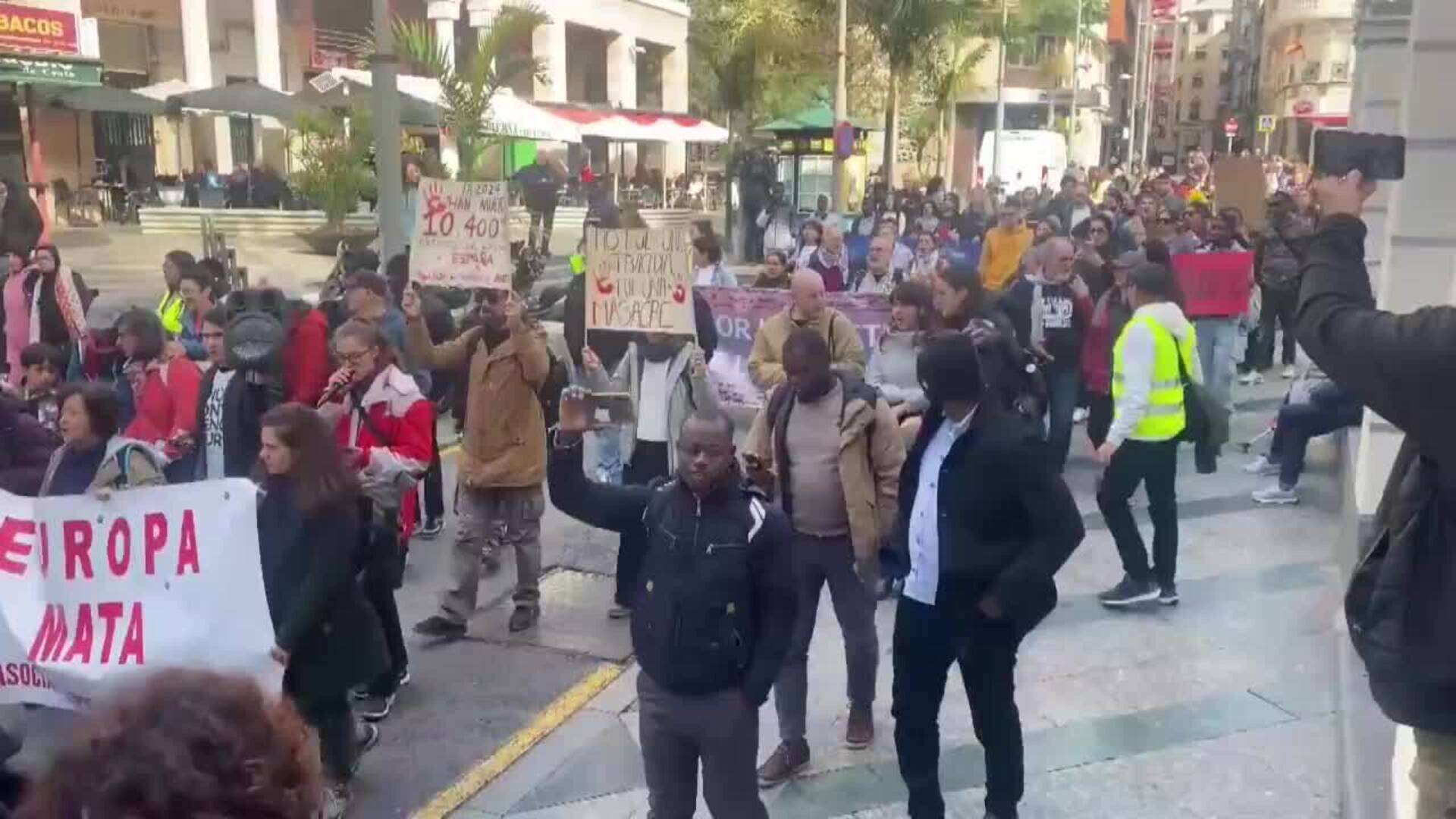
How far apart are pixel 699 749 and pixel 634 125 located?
35.6 metres

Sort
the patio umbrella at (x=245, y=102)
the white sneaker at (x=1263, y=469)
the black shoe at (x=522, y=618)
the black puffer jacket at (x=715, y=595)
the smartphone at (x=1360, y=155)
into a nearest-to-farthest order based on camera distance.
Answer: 1. the smartphone at (x=1360, y=155)
2. the black puffer jacket at (x=715, y=595)
3. the black shoe at (x=522, y=618)
4. the white sneaker at (x=1263, y=469)
5. the patio umbrella at (x=245, y=102)

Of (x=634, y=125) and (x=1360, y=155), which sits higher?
(x=634, y=125)

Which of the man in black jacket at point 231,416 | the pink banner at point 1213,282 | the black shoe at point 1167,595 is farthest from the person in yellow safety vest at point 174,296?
the pink banner at point 1213,282

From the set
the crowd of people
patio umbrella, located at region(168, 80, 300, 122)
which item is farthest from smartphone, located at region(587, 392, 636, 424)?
patio umbrella, located at region(168, 80, 300, 122)

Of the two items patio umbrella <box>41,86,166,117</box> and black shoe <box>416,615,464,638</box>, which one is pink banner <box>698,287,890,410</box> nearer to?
black shoe <box>416,615,464,638</box>

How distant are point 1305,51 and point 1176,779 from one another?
234ft

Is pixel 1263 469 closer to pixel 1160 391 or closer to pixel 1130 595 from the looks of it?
pixel 1130 595

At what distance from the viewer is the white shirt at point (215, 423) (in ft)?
19.9

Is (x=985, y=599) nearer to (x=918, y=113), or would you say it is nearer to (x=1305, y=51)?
(x=918, y=113)

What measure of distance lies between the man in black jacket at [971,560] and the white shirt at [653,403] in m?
2.61

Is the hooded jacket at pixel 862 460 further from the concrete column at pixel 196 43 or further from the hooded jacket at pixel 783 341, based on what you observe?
the concrete column at pixel 196 43

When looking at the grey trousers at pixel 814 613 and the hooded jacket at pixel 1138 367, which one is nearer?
the grey trousers at pixel 814 613

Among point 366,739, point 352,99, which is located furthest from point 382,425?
point 352,99

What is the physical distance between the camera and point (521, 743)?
225 inches
